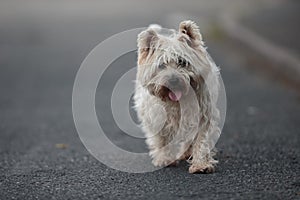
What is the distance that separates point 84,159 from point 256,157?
1.83 m

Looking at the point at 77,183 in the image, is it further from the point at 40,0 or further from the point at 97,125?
the point at 40,0

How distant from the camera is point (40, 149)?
8242mm

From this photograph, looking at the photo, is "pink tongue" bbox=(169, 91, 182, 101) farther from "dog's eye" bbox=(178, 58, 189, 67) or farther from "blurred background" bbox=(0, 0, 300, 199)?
"blurred background" bbox=(0, 0, 300, 199)

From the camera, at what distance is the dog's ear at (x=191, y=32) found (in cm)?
645

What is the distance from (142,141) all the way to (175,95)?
7.81 ft

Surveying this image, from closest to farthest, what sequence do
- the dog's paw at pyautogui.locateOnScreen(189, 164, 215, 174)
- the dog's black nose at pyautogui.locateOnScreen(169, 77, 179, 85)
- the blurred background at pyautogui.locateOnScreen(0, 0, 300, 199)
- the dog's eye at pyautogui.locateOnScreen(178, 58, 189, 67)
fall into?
1. the blurred background at pyautogui.locateOnScreen(0, 0, 300, 199)
2. the dog's black nose at pyautogui.locateOnScreen(169, 77, 179, 85)
3. the dog's eye at pyautogui.locateOnScreen(178, 58, 189, 67)
4. the dog's paw at pyautogui.locateOnScreen(189, 164, 215, 174)

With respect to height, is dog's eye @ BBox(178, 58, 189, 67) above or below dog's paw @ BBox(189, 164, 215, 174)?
above

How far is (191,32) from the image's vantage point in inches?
255

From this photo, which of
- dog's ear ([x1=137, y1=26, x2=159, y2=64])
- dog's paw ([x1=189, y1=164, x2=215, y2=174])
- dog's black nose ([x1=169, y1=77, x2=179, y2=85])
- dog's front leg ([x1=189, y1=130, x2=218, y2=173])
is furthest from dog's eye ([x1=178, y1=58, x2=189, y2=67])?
dog's paw ([x1=189, y1=164, x2=215, y2=174])

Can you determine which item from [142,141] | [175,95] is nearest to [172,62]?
[175,95]

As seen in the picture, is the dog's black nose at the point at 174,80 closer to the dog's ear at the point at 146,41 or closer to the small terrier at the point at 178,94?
the small terrier at the point at 178,94

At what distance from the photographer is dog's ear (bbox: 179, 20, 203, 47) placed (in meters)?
6.45

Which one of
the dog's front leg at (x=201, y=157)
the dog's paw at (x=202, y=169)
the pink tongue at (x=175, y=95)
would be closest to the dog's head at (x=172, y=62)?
the pink tongue at (x=175, y=95)

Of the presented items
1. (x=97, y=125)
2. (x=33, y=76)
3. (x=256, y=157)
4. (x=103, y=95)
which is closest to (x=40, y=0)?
(x=33, y=76)
